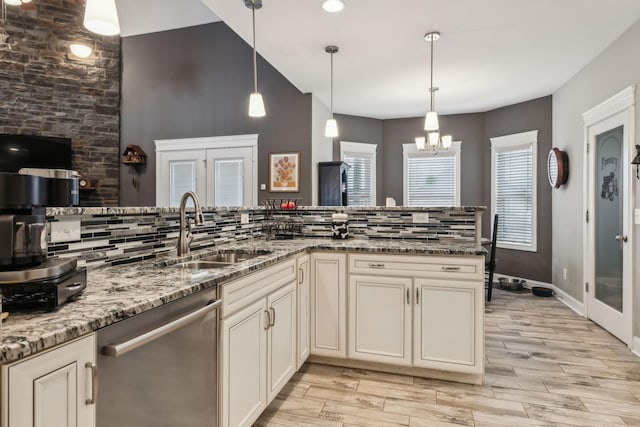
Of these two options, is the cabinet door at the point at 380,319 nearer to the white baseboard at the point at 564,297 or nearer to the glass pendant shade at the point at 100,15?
the glass pendant shade at the point at 100,15

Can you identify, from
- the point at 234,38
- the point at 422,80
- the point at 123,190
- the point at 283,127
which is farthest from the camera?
the point at 123,190

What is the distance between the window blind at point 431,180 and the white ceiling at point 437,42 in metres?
1.36

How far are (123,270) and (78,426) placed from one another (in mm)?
884

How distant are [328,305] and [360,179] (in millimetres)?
3952

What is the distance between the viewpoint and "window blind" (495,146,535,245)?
541cm

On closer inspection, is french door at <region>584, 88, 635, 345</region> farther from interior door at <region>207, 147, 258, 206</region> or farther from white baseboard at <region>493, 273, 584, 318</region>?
interior door at <region>207, 147, 258, 206</region>

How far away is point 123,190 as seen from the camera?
231 inches

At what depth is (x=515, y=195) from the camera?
560 centimetres

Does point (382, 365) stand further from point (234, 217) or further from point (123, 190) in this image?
point (123, 190)

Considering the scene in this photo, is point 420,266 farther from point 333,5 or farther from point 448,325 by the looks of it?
point 333,5

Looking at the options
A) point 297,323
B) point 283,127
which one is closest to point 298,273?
point 297,323

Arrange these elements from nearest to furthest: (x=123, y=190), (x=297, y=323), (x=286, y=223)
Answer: (x=297, y=323)
(x=286, y=223)
(x=123, y=190)


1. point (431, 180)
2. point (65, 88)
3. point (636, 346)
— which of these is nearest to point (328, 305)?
point (636, 346)

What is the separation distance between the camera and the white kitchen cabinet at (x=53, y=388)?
2.52 feet
